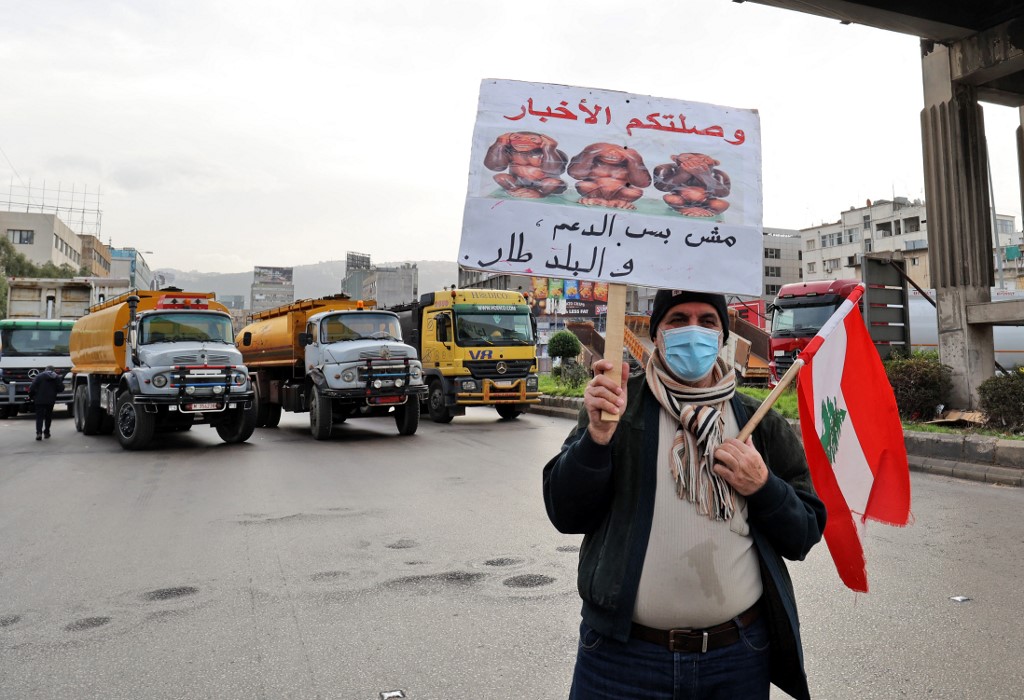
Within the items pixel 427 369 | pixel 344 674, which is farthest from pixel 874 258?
pixel 344 674

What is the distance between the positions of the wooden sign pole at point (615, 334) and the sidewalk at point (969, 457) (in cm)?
823

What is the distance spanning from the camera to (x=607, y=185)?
8.91 ft

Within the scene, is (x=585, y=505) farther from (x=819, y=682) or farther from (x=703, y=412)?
(x=819, y=682)

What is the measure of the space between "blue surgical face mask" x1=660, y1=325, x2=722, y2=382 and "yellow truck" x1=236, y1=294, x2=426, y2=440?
1344 centimetres

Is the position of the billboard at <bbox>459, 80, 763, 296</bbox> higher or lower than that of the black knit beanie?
higher

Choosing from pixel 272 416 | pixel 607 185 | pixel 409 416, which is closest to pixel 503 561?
pixel 607 185

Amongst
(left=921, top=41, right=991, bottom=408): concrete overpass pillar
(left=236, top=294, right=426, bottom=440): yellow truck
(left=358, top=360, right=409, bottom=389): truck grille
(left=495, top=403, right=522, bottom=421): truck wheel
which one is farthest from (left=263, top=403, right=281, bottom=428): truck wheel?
(left=921, top=41, right=991, bottom=408): concrete overpass pillar

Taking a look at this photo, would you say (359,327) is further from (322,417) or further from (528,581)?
(528,581)

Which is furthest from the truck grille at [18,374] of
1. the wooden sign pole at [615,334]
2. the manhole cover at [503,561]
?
the wooden sign pole at [615,334]

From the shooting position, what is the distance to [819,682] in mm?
3627

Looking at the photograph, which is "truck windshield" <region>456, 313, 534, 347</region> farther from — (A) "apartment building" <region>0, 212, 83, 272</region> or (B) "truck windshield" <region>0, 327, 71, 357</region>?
(A) "apartment building" <region>0, 212, 83, 272</region>

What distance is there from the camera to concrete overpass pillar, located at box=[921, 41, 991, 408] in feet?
46.9

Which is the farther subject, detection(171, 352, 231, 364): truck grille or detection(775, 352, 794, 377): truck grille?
detection(775, 352, 794, 377): truck grille

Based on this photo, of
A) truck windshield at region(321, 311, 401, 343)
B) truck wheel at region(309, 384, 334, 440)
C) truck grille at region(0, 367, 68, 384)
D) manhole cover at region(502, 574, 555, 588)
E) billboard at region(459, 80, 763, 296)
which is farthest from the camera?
truck grille at region(0, 367, 68, 384)
